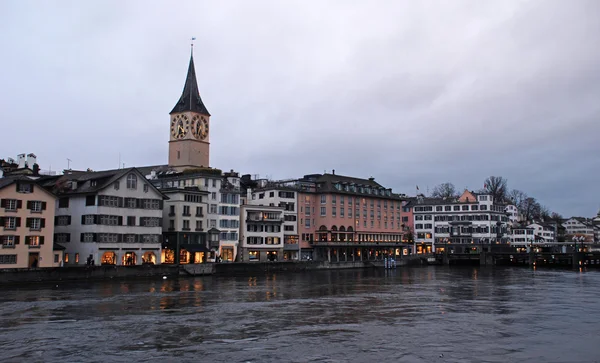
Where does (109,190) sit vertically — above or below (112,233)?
above

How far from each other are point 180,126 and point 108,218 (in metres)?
56.0

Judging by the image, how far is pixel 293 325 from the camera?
40031 millimetres

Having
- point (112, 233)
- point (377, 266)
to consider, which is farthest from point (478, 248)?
point (112, 233)

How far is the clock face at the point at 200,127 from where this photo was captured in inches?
5408

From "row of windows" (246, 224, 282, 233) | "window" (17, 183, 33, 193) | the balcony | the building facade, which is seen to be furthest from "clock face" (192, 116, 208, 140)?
"window" (17, 183, 33, 193)

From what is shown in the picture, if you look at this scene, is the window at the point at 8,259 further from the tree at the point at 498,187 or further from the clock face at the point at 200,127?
the tree at the point at 498,187

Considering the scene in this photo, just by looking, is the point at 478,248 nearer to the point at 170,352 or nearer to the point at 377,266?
the point at 377,266

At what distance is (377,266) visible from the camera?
128 m

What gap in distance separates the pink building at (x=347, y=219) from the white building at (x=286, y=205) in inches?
86.4

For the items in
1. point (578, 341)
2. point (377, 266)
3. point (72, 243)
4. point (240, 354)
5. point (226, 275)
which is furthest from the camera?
point (377, 266)

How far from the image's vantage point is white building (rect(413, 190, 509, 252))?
522ft

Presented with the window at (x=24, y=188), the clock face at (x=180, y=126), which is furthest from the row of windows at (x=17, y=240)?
the clock face at (x=180, y=126)

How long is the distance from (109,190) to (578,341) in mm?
66153

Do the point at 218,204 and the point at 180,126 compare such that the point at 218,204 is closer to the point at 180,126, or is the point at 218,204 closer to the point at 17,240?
the point at 180,126
